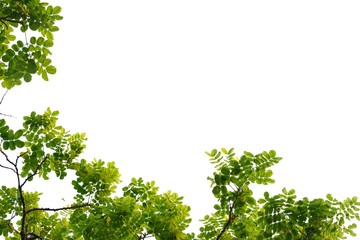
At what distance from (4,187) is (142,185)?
3.14 meters

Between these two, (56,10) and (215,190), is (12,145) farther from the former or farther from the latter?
(215,190)

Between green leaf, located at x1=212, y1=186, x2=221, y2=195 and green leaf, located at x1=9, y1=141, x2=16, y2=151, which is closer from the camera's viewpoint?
green leaf, located at x1=212, y1=186, x2=221, y2=195

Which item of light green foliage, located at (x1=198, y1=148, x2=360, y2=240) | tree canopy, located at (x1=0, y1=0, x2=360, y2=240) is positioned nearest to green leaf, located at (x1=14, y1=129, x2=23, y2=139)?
tree canopy, located at (x1=0, y1=0, x2=360, y2=240)

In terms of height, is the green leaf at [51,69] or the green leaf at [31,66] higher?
the green leaf at [51,69]

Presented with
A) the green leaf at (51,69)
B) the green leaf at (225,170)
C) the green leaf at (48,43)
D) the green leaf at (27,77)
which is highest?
the green leaf at (225,170)

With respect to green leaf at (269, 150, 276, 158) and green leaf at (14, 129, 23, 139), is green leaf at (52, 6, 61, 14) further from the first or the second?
green leaf at (269, 150, 276, 158)

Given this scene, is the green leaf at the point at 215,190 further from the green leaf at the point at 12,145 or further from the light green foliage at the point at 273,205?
the green leaf at the point at 12,145

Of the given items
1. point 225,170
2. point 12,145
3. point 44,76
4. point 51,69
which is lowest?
point 12,145

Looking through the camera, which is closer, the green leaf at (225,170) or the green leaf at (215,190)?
the green leaf at (225,170)

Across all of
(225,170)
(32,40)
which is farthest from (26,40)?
(225,170)

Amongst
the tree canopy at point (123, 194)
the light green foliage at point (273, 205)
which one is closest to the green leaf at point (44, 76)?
the tree canopy at point (123, 194)

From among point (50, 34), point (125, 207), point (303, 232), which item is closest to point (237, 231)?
point (303, 232)

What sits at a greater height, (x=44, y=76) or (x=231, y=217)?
(x=231, y=217)

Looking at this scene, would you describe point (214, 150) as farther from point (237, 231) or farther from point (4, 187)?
point (4, 187)
